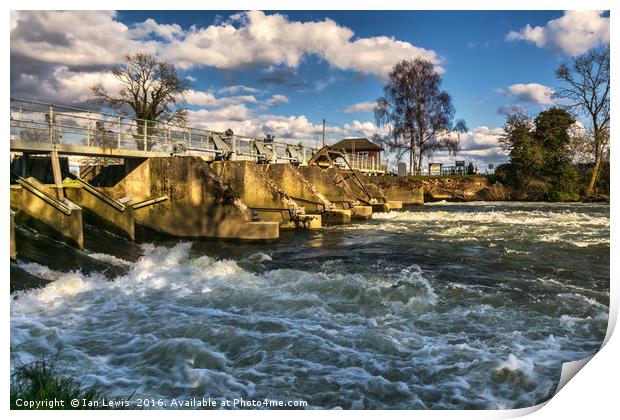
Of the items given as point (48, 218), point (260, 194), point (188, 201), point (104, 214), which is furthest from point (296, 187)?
point (48, 218)

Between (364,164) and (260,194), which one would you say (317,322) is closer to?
(260,194)

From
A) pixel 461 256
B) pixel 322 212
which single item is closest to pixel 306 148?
pixel 322 212

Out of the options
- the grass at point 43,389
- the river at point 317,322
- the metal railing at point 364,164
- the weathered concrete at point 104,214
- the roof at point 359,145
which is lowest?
the river at point 317,322

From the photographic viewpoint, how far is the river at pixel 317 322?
4.12m

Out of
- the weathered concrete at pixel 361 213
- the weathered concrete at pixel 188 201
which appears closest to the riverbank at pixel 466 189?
the weathered concrete at pixel 361 213

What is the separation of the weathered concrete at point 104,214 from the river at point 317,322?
126 cm

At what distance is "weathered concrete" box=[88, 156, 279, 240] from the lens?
43.5 feet

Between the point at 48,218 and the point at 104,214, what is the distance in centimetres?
265

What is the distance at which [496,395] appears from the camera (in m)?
3.91

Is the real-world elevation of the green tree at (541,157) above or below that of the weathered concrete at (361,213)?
above

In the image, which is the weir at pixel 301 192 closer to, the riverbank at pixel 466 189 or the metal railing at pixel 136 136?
the metal railing at pixel 136 136

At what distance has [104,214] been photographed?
Result: 41.0ft

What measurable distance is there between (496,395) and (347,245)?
9.27 meters
